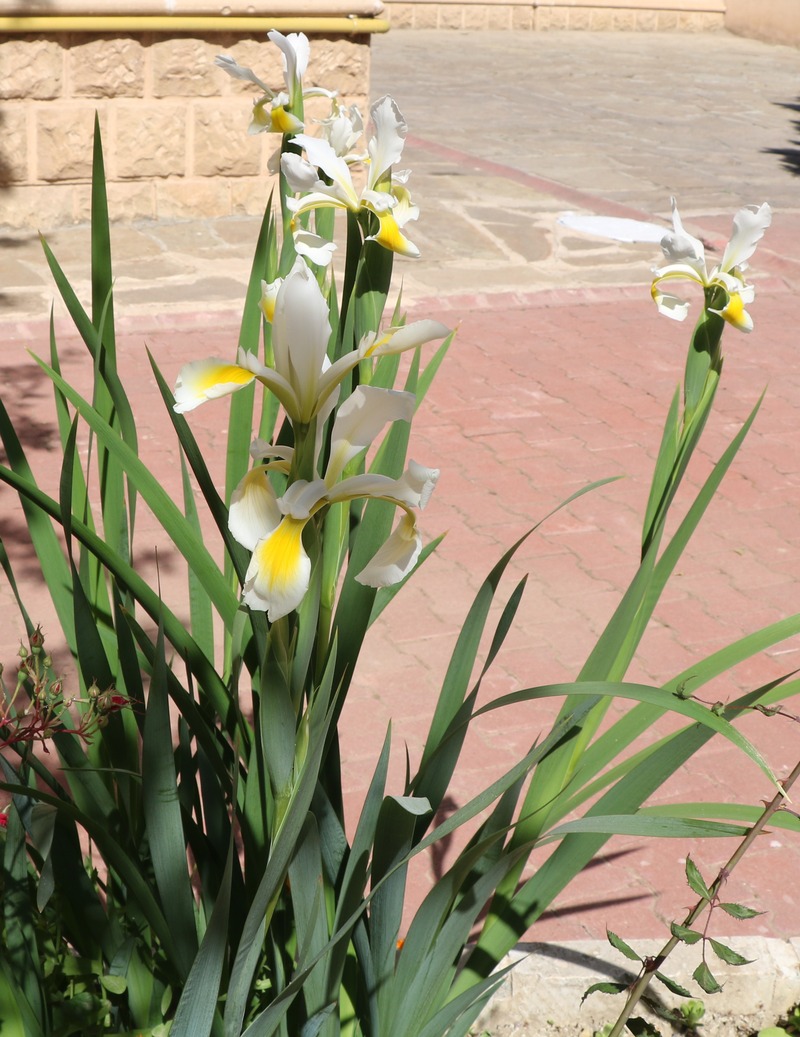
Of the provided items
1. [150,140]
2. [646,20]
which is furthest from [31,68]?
[646,20]

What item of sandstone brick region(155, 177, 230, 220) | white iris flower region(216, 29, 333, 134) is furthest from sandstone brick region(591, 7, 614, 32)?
white iris flower region(216, 29, 333, 134)

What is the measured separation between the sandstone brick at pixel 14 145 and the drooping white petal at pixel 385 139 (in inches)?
247

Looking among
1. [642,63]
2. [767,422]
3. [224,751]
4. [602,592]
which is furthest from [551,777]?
[642,63]


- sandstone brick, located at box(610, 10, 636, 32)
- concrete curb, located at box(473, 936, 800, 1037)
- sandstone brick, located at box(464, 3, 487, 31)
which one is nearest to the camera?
concrete curb, located at box(473, 936, 800, 1037)

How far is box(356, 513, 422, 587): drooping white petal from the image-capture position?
45.6 inches

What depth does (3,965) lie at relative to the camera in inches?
54.1

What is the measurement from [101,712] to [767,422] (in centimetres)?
457

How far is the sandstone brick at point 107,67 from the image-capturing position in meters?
7.30

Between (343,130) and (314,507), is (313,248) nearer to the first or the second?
(343,130)

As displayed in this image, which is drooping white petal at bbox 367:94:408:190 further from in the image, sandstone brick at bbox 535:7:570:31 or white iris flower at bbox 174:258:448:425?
sandstone brick at bbox 535:7:570:31

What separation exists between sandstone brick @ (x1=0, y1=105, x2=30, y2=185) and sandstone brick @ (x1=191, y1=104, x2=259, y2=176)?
106cm

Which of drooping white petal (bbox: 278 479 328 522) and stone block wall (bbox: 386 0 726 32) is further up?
drooping white petal (bbox: 278 479 328 522)

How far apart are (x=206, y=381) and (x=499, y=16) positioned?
19.6 m

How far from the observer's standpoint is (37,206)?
756 centimetres
